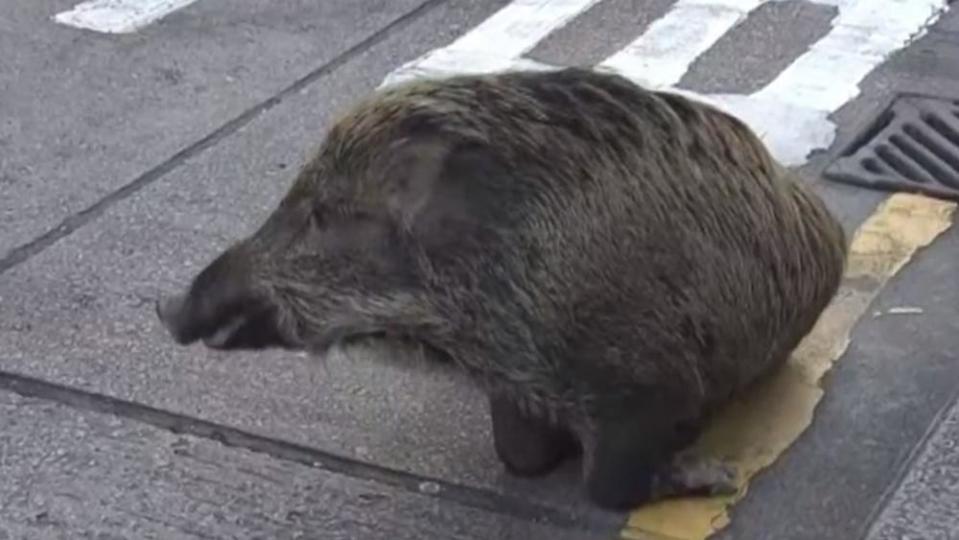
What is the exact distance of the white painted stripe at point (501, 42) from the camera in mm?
7039

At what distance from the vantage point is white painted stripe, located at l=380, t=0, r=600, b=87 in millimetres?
7039

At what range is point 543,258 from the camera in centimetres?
416

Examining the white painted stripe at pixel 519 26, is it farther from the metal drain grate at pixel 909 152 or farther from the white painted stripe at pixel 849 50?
the metal drain grate at pixel 909 152

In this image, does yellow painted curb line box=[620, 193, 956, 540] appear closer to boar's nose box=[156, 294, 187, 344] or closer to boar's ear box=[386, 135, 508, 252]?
boar's ear box=[386, 135, 508, 252]

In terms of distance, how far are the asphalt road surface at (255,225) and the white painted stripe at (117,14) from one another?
0.5 inches

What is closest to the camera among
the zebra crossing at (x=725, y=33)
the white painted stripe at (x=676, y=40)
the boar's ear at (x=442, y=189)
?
the boar's ear at (x=442, y=189)

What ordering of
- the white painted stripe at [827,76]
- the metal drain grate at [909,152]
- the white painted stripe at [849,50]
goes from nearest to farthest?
the metal drain grate at [909,152] < the white painted stripe at [827,76] < the white painted stripe at [849,50]

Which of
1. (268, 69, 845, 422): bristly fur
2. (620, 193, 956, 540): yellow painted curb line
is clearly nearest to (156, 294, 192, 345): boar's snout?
(268, 69, 845, 422): bristly fur

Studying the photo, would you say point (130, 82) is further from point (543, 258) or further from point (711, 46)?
point (543, 258)

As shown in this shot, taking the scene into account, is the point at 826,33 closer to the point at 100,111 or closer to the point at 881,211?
the point at 881,211

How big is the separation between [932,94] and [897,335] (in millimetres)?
1726

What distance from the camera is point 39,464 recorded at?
15.6 feet

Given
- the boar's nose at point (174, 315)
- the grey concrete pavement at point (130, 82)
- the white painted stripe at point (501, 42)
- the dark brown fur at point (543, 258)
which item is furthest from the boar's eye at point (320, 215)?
the white painted stripe at point (501, 42)

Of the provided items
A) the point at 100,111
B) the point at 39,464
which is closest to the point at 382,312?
the point at 39,464
